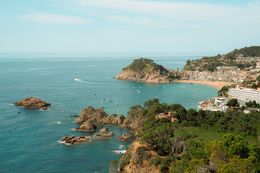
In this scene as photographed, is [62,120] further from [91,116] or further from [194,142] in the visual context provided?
[194,142]

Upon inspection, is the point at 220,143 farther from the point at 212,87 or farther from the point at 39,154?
the point at 212,87

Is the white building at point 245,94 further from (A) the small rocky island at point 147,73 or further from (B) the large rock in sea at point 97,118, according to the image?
(A) the small rocky island at point 147,73

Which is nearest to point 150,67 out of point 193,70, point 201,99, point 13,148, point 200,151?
point 193,70

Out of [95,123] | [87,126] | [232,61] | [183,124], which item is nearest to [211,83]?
[232,61]

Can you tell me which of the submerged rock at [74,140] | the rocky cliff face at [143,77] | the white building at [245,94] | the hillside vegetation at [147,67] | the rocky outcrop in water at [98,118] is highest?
the hillside vegetation at [147,67]

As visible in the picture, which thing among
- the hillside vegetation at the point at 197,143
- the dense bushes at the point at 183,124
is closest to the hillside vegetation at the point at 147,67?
the hillside vegetation at the point at 197,143

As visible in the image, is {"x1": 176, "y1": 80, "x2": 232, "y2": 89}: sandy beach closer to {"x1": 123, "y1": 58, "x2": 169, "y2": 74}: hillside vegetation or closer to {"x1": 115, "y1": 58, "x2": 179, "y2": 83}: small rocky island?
{"x1": 115, "y1": 58, "x2": 179, "y2": 83}: small rocky island
